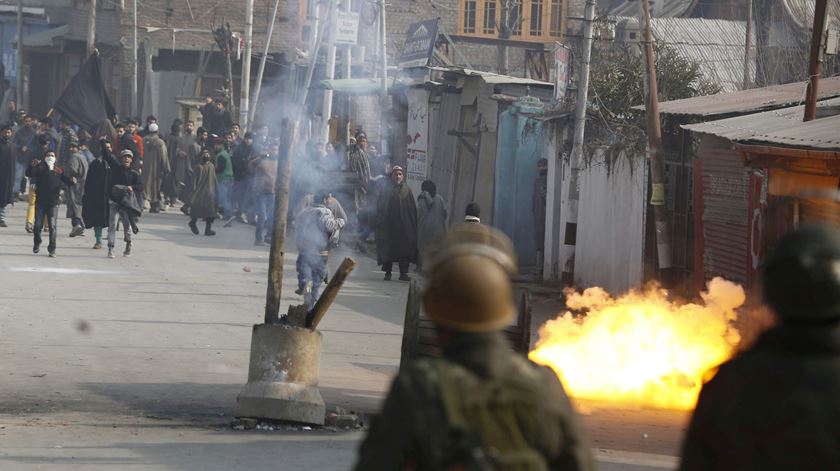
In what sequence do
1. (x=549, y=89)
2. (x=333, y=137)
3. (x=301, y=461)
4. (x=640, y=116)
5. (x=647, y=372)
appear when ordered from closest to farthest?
(x=301, y=461) → (x=647, y=372) → (x=640, y=116) → (x=549, y=89) → (x=333, y=137)

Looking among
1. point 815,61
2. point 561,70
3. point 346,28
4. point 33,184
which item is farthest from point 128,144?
point 815,61

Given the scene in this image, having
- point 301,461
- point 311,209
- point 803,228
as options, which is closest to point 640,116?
point 311,209

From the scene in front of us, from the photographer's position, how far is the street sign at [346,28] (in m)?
29.2

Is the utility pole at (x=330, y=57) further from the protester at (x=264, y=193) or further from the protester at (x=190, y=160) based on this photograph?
the protester at (x=264, y=193)

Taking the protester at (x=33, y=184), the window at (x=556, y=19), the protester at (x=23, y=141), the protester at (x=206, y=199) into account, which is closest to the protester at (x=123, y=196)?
the protester at (x=33, y=184)

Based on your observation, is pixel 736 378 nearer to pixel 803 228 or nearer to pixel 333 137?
pixel 803 228

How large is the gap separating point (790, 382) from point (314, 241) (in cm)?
1302

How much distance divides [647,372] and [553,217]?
8.15 meters

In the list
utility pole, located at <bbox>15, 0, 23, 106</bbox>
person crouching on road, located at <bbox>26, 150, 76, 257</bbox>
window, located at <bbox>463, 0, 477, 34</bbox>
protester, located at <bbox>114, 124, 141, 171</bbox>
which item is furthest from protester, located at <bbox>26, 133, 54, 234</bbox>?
utility pole, located at <bbox>15, 0, 23, 106</bbox>

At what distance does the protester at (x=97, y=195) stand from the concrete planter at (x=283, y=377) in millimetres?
11232

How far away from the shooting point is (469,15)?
45.8 m

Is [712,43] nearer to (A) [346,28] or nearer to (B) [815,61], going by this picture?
(A) [346,28]

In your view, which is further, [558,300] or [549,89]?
[549,89]

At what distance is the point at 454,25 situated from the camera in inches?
1799
